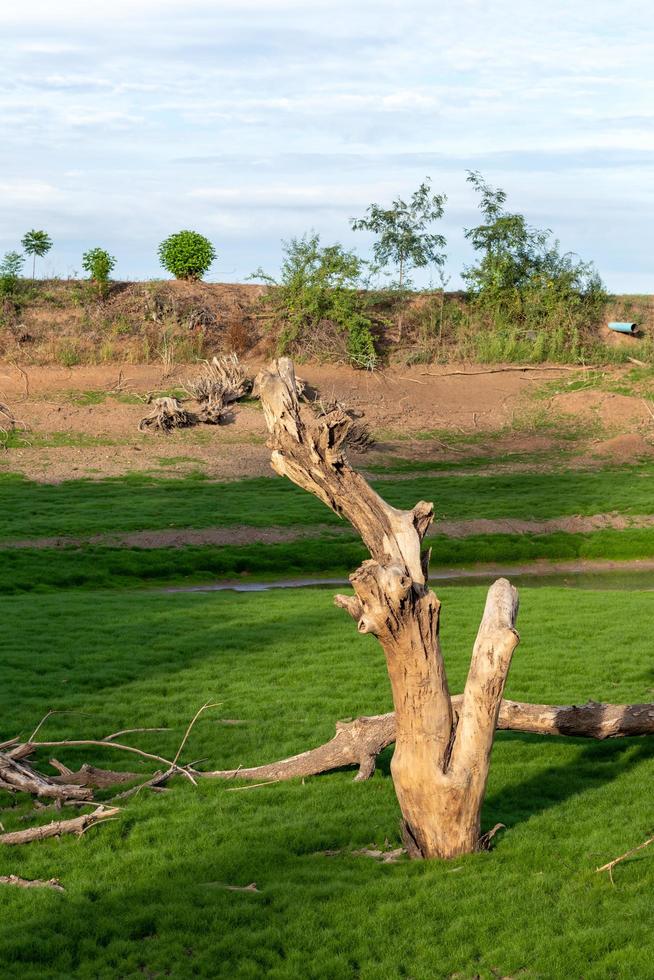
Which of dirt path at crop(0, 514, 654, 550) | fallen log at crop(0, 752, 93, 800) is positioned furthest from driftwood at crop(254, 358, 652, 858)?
dirt path at crop(0, 514, 654, 550)

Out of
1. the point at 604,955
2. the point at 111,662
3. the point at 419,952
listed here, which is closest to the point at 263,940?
the point at 419,952

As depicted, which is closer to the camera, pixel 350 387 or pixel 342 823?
pixel 342 823

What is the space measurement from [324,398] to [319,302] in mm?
6529

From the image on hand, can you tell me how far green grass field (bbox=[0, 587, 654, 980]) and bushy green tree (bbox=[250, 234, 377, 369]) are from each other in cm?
2640

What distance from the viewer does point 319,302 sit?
132 feet

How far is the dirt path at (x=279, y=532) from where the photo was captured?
75.6ft

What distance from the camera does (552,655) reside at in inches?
564

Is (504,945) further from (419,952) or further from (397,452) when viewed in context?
(397,452)

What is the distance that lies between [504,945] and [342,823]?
2.18 metres

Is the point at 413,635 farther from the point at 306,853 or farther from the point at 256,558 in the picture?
the point at 256,558

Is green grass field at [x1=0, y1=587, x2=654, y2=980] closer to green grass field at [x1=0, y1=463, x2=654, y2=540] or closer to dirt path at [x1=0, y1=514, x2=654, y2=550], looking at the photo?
dirt path at [x1=0, y1=514, x2=654, y2=550]

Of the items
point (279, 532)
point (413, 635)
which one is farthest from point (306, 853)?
point (279, 532)

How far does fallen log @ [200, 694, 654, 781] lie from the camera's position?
8719 millimetres

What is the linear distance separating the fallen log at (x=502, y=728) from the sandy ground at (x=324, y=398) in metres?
20.3
